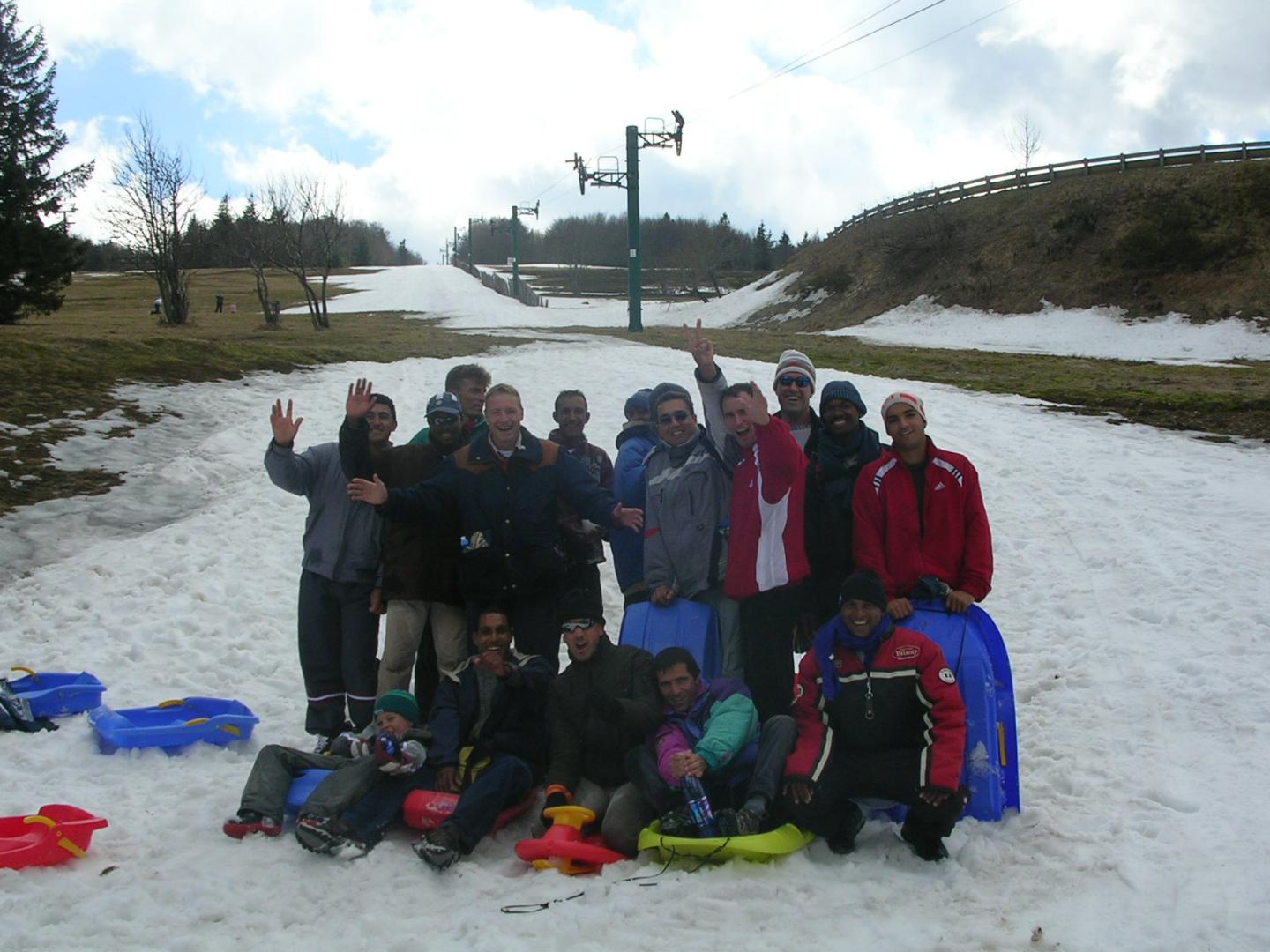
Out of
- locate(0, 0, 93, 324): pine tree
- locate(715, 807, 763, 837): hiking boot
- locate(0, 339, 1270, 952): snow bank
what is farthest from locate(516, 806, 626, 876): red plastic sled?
locate(0, 0, 93, 324): pine tree

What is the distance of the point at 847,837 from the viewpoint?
165 inches

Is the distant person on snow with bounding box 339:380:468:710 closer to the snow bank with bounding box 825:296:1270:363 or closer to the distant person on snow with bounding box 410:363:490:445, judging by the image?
the distant person on snow with bounding box 410:363:490:445

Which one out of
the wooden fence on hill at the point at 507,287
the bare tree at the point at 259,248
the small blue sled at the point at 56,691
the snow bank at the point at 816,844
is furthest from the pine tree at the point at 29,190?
the wooden fence on hill at the point at 507,287

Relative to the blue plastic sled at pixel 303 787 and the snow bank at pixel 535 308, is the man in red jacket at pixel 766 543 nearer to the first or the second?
the blue plastic sled at pixel 303 787

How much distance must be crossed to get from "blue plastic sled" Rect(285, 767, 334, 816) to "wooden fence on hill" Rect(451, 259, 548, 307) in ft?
155

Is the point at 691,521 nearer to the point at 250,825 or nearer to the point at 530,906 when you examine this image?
the point at 530,906

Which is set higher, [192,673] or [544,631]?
[544,631]

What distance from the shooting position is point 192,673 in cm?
654

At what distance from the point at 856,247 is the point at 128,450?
36.7 m

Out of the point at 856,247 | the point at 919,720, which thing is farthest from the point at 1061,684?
the point at 856,247

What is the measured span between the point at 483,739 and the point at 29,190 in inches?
790

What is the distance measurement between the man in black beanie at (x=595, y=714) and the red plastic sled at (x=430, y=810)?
0.23 m

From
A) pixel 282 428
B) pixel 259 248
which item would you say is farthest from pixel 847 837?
pixel 259 248

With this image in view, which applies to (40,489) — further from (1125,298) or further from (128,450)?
(1125,298)
